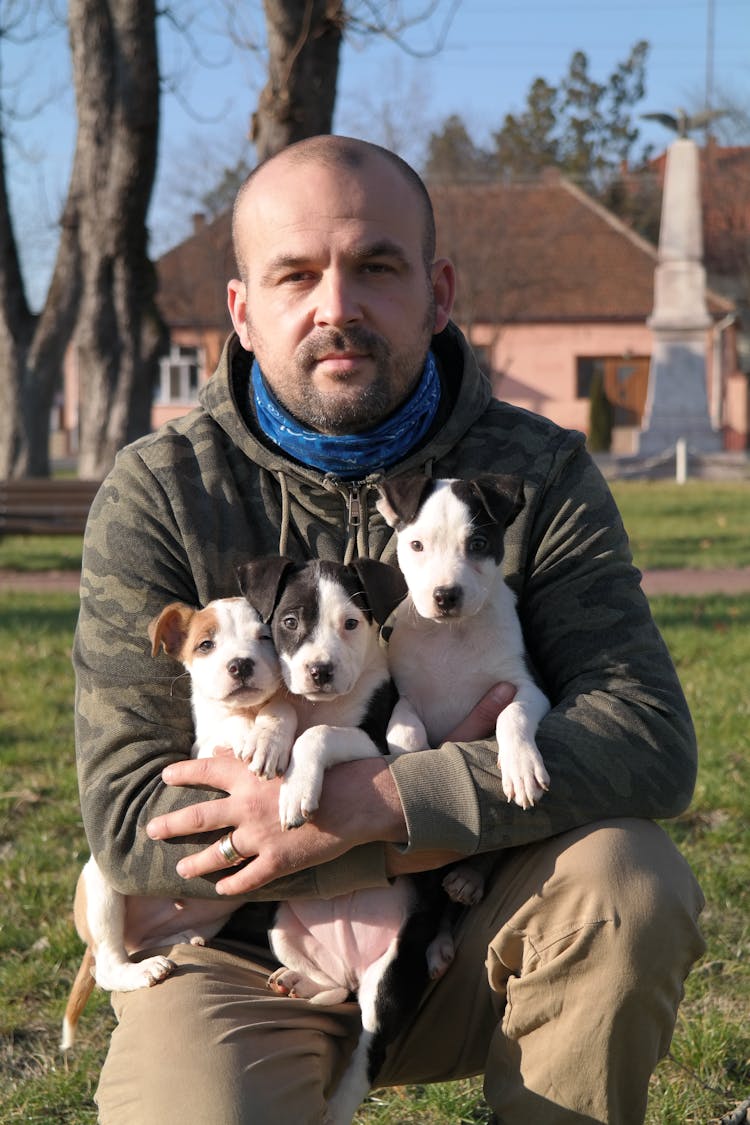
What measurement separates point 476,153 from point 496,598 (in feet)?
159

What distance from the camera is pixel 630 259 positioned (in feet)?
145

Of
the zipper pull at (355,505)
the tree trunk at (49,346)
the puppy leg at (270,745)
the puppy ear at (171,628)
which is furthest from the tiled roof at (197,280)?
the puppy leg at (270,745)

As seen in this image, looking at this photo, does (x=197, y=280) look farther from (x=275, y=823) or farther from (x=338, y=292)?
(x=275, y=823)

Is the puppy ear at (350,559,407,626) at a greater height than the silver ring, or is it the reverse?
the puppy ear at (350,559,407,626)

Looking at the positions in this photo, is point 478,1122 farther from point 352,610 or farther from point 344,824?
point 352,610

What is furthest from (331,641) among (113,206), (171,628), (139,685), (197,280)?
(197,280)

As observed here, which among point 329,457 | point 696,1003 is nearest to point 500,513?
point 329,457

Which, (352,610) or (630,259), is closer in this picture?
(352,610)

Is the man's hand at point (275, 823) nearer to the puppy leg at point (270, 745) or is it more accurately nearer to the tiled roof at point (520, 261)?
the puppy leg at point (270, 745)

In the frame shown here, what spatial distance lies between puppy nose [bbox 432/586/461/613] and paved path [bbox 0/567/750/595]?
8.38m

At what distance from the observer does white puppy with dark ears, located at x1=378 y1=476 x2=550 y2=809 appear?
136 inches

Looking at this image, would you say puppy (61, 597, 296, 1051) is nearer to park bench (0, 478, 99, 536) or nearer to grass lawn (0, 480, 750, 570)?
grass lawn (0, 480, 750, 570)

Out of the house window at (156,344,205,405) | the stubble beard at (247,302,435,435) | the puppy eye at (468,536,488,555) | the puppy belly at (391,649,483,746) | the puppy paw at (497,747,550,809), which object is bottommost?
the puppy paw at (497,747,550,809)

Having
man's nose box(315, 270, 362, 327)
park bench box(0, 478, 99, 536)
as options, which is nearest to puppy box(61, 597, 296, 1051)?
man's nose box(315, 270, 362, 327)
